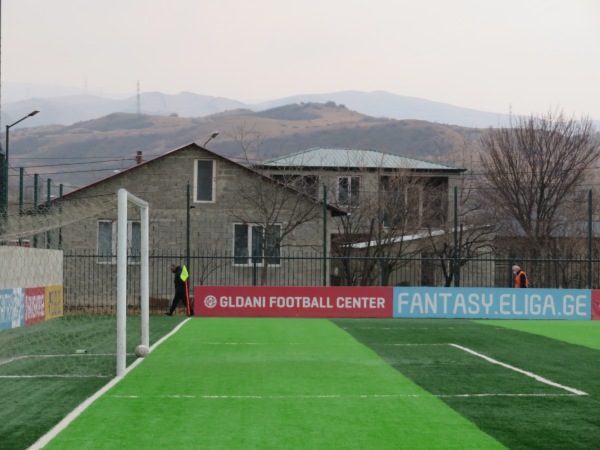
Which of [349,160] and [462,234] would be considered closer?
[462,234]

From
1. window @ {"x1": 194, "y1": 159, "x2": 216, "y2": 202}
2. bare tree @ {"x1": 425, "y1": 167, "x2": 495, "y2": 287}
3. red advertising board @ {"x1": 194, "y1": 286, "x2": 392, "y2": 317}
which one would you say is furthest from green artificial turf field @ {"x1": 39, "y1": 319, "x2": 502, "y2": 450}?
window @ {"x1": 194, "y1": 159, "x2": 216, "y2": 202}

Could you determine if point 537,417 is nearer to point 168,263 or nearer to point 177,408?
point 177,408

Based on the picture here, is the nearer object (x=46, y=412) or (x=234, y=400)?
(x=46, y=412)

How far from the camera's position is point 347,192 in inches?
1842

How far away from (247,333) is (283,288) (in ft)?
19.8

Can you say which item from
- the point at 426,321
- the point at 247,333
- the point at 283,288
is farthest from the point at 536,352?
the point at 283,288

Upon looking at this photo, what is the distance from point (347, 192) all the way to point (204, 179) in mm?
9891

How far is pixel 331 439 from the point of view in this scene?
29.0ft

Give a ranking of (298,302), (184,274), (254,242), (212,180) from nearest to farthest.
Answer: (298,302) < (184,274) < (254,242) < (212,180)

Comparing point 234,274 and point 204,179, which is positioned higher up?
point 204,179

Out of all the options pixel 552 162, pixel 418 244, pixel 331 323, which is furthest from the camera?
pixel 552 162

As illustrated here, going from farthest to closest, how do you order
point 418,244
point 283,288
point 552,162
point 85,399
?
point 552,162
point 418,244
point 283,288
point 85,399

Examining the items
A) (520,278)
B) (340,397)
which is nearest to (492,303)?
(520,278)

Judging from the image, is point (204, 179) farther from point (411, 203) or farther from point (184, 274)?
point (184, 274)
